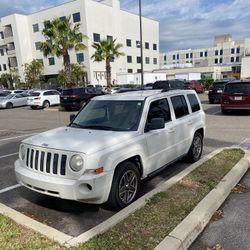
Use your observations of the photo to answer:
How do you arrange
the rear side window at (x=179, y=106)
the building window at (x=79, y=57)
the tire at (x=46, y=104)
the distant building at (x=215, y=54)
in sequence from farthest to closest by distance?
the distant building at (x=215, y=54) → the building window at (x=79, y=57) → the tire at (x=46, y=104) → the rear side window at (x=179, y=106)

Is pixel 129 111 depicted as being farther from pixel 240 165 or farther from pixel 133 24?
pixel 133 24

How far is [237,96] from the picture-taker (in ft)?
43.7

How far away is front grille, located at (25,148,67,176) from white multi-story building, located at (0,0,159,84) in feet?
152

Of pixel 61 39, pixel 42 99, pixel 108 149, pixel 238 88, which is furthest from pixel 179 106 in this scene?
pixel 61 39

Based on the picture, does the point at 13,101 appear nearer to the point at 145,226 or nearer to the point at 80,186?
the point at 80,186

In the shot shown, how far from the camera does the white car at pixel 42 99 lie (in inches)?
918

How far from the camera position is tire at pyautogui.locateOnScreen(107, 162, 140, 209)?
3896 millimetres

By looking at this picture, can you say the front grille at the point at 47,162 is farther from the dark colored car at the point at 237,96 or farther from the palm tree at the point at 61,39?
the palm tree at the point at 61,39

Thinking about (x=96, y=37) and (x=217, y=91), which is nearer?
(x=217, y=91)

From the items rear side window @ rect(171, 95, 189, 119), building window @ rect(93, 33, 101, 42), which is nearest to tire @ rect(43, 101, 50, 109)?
rear side window @ rect(171, 95, 189, 119)

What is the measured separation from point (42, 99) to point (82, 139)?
67.7 feet

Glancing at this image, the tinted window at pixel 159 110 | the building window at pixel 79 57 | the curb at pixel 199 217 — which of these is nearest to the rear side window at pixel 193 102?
the tinted window at pixel 159 110

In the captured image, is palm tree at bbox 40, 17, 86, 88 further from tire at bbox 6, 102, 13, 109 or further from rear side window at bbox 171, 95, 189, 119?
rear side window at bbox 171, 95, 189, 119

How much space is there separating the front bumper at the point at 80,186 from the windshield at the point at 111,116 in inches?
41.2
